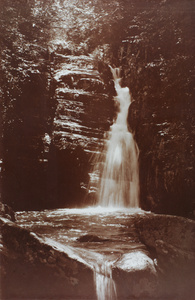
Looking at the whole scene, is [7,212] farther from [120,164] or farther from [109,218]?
[120,164]

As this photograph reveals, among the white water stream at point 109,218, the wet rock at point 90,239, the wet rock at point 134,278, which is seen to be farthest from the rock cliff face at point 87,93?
the wet rock at point 134,278

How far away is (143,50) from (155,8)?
20.7 inches

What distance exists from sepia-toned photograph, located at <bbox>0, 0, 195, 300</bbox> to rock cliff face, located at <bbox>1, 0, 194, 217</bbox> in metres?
0.01

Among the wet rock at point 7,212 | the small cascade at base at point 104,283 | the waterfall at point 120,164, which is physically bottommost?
the small cascade at base at point 104,283

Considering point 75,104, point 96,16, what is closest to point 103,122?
point 75,104

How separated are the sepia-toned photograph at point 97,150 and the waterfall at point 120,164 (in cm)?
1

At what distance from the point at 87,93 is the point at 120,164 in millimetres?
974

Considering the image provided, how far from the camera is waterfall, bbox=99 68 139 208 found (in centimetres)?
295

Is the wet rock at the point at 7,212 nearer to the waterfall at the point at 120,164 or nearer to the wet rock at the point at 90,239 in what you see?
the wet rock at the point at 90,239

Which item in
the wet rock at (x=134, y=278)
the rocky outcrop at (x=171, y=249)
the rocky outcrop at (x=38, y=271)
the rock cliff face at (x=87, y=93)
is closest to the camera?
the rocky outcrop at (x=38, y=271)

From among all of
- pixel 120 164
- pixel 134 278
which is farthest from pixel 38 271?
pixel 120 164

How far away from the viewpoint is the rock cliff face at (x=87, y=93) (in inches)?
114

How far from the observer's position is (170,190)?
10.0 feet

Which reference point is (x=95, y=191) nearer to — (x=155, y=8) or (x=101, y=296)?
(x=101, y=296)
